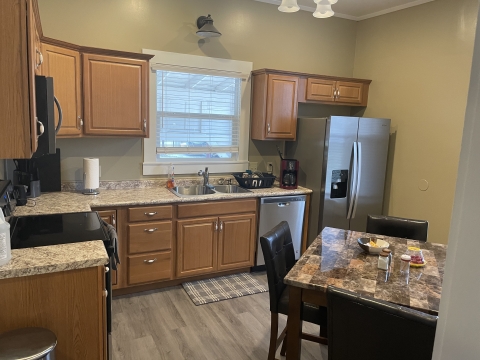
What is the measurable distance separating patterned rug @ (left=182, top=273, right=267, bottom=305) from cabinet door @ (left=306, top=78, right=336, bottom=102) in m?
2.13

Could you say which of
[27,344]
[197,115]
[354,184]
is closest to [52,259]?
[27,344]

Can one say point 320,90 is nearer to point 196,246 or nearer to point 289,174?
point 289,174

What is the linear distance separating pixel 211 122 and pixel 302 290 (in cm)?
262

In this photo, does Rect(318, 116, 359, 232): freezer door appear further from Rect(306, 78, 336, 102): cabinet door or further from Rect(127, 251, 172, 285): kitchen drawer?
Rect(127, 251, 172, 285): kitchen drawer

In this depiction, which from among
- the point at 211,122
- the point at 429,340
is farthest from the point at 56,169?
the point at 429,340

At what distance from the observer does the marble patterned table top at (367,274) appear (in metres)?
1.73

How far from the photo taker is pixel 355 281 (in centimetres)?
185

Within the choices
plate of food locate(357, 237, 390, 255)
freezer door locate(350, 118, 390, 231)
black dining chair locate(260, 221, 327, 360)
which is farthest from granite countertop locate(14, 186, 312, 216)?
plate of food locate(357, 237, 390, 255)

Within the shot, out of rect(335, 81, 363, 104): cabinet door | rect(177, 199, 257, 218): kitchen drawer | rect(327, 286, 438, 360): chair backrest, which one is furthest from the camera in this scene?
rect(335, 81, 363, 104): cabinet door

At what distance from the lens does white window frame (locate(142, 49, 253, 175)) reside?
12.2ft

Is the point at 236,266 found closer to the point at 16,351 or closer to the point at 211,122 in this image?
the point at 211,122

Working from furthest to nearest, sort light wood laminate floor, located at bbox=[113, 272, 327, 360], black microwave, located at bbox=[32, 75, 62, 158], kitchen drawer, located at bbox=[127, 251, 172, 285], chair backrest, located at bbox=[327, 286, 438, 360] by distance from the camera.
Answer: kitchen drawer, located at bbox=[127, 251, 172, 285], light wood laminate floor, located at bbox=[113, 272, 327, 360], black microwave, located at bbox=[32, 75, 62, 158], chair backrest, located at bbox=[327, 286, 438, 360]

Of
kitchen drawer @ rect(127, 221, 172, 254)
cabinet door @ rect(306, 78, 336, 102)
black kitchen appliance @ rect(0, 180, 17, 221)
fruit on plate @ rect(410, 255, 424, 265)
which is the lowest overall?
kitchen drawer @ rect(127, 221, 172, 254)

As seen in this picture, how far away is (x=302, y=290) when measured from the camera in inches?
73.2
